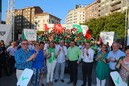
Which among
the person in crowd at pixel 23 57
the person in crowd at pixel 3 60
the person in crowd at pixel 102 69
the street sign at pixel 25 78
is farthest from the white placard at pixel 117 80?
the person in crowd at pixel 3 60

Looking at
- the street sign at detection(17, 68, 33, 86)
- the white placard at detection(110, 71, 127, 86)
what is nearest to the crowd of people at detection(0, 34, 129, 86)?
the white placard at detection(110, 71, 127, 86)

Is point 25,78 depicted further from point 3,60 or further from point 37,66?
point 3,60

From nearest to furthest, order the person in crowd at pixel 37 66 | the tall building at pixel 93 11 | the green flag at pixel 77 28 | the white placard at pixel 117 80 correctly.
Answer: the white placard at pixel 117 80, the person in crowd at pixel 37 66, the green flag at pixel 77 28, the tall building at pixel 93 11

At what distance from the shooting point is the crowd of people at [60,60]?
9.57 meters

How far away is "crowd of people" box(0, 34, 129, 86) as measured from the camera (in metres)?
9.57

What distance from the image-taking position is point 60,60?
1504 centimetres

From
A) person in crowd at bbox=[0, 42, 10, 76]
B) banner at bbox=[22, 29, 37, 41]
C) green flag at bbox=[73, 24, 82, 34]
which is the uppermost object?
green flag at bbox=[73, 24, 82, 34]

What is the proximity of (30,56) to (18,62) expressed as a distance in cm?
36

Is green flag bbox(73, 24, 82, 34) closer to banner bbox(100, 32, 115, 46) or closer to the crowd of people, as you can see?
banner bbox(100, 32, 115, 46)

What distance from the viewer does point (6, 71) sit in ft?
58.2

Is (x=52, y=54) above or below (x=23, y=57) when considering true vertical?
below

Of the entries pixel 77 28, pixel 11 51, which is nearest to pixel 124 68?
pixel 11 51

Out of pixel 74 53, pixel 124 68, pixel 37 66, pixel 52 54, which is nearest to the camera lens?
pixel 124 68

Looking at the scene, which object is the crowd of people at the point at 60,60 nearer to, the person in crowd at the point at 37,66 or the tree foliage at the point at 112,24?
the person in crowd at the point at 37,66
